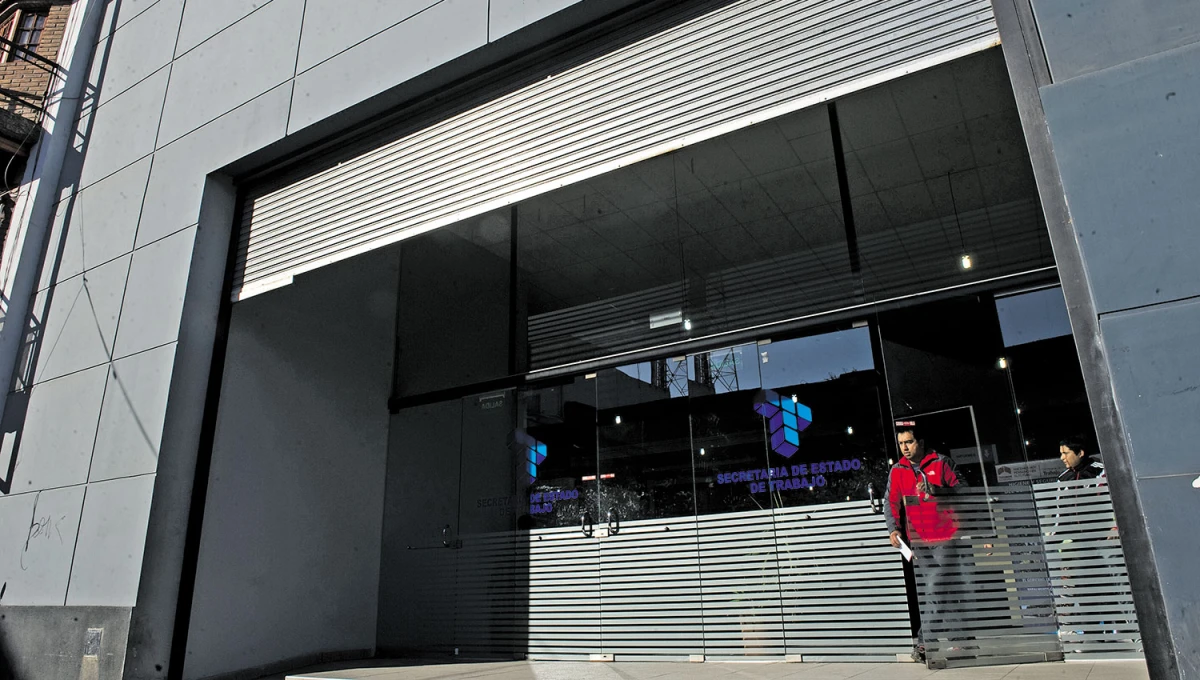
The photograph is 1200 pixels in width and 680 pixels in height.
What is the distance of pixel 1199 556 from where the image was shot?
218cm

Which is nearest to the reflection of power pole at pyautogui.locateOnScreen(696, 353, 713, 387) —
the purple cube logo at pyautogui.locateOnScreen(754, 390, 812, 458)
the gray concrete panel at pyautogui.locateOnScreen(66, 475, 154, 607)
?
the purple cube logo at pyautogui.locateOnScreen(754, 390, 812, 458)

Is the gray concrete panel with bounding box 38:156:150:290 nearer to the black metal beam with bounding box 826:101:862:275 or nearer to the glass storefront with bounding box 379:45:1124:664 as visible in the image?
the glass storefront with bounding box 379:45:1124:664

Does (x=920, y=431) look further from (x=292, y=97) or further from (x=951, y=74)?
(x=292, y=97)

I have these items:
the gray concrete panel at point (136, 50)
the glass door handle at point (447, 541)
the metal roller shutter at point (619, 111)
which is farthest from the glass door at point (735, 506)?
the gray concrete panel at point (136, 50)

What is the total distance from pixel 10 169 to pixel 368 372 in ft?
14.1

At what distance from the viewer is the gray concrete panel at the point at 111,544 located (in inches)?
203

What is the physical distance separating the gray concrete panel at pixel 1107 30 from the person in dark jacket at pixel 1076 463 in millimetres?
3696

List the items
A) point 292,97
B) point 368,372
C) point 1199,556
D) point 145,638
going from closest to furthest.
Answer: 1. point 1199,556
2. point 145,638
3. point 292,97
4. point 368,372

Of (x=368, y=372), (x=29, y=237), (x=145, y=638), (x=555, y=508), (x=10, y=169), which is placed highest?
(x=10, y=169)

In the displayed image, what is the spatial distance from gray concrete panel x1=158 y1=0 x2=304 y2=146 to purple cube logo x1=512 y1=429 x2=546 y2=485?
3888 millimetres

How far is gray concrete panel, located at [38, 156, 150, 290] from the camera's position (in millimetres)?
6438

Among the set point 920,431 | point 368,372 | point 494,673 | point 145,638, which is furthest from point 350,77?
point 920,431

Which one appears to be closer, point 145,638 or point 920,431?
point 145,638

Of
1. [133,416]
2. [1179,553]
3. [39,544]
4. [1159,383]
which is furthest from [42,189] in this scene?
[1179,553]
